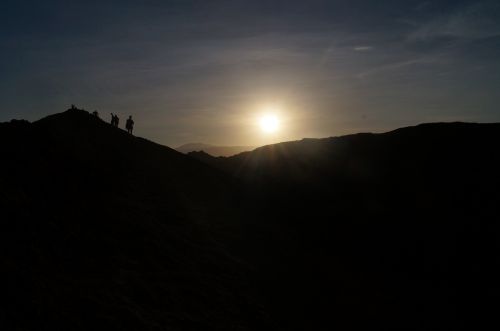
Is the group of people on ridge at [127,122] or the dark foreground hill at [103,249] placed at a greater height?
the group of people on ridge at [127,122]

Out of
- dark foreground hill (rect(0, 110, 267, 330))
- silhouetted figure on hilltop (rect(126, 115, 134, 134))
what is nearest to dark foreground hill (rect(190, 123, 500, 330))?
dark foreground hill (rect(0, 110, 267, 330))

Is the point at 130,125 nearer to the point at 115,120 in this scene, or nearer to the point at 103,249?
the point at 115,120

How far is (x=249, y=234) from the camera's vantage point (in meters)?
21.7

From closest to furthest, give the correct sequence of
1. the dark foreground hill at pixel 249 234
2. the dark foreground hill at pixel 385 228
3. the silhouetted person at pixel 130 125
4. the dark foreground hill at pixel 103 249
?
1. the dark foreground hill at pixel 103 249
2. the dark foreground hill at pixel 249 234
3. the dark foreground hill at pixel 385 228
4. the silhouetted person at pixel 130 125

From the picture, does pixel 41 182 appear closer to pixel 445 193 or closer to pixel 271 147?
pixel 445 193

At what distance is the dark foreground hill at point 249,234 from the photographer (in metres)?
12.1

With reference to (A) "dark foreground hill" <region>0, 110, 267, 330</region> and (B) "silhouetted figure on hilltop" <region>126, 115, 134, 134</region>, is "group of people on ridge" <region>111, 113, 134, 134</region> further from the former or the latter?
(A) "dark foreground hill" <region>0, 110, 267, 330</region>

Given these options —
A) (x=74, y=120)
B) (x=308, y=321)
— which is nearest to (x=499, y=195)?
(x=308, y=321)

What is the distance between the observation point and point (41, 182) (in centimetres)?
1598

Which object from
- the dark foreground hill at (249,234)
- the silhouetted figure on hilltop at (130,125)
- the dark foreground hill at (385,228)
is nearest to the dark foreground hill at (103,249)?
the dark foreground hill at (249,234)

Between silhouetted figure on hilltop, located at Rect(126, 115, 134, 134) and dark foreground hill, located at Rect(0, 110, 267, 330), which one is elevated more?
silhouetted figure on hilltop, located at Rect(126, 115, 134, 134)

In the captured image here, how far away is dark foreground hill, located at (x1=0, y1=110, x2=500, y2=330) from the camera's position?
12064 millimetres

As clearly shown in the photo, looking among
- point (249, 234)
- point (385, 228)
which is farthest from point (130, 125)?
point (385, 228)

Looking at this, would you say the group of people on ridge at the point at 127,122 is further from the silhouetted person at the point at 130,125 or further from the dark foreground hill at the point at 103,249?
the dark foreground hill at the point at 103,249
